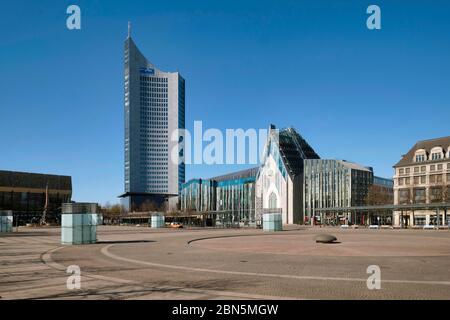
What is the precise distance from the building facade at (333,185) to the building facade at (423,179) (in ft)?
81.5

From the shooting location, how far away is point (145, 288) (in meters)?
15.8

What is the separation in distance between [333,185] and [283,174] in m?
18.5

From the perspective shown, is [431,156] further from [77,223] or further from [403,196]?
[77,223]

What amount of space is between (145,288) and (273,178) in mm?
141617

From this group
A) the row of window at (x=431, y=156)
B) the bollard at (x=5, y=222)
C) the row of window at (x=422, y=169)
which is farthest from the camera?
the row of window at (x=431, y=156)

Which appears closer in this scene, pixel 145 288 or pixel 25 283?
pixel 145 288

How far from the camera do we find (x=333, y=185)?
140 m

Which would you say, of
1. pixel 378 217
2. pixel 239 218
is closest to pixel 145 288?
pixel 378 217

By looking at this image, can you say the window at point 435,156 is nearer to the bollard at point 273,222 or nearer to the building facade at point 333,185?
the building facade at point 333,185

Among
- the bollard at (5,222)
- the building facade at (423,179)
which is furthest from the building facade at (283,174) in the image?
the bollard at (5,222)

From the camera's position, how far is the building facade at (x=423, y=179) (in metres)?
98.8
